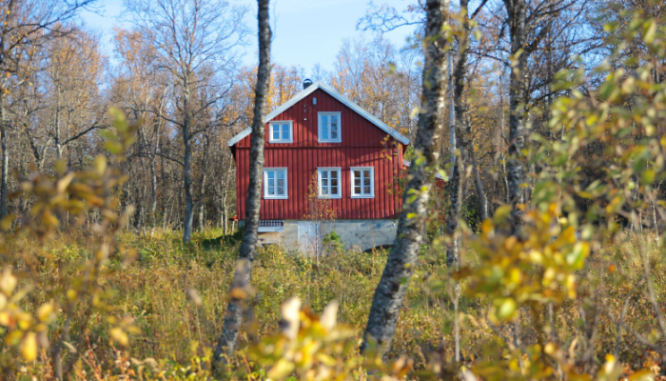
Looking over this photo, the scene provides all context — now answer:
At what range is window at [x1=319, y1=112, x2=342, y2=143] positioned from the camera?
55.1 ft

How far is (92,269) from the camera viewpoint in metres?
1.88

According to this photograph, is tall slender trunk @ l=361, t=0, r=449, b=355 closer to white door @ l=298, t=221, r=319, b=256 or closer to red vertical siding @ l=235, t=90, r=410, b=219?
white door @ l=298, t=221, r=319, b=256

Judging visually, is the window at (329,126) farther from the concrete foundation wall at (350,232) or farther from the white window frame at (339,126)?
the concrete foundation wall at (350,232)

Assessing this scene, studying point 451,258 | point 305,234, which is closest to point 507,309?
point 451,258

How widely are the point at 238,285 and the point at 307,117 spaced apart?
15.3 meters

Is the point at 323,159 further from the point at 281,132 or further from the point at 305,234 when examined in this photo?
the point at 305,234

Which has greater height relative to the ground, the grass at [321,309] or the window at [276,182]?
the window at [276,182]

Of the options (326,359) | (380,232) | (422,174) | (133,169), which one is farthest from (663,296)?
(133,169)

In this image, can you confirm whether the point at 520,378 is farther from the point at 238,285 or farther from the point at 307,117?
the point at 307,117

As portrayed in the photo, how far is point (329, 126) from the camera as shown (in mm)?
16859

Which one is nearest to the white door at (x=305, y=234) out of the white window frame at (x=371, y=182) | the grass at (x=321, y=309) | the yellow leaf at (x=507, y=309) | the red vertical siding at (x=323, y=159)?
the red vertical siding at (x=323, y=159)

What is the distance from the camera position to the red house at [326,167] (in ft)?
53.8

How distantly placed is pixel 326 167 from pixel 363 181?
149cm

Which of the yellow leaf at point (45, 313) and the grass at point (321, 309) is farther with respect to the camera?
the grass at point (321, 309)
